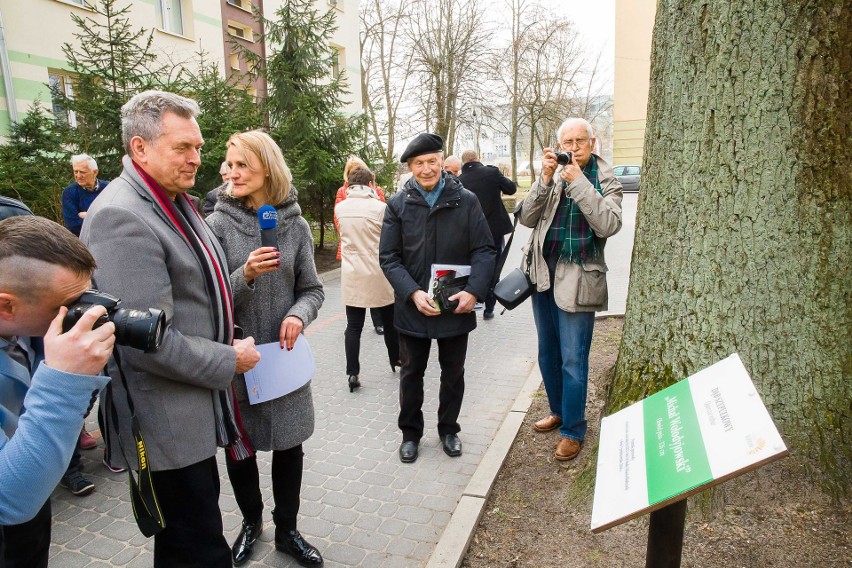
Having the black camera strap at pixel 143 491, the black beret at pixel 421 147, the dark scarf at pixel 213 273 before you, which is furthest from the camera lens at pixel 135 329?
the black beret at pixel 421 147

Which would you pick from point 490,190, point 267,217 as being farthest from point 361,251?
point 267,217

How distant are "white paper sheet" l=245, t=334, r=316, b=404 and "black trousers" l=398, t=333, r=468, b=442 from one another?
3.89ft

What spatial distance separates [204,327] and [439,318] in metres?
1.84

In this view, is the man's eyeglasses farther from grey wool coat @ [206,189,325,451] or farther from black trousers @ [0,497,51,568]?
black trousers @ [0,497,51,568]

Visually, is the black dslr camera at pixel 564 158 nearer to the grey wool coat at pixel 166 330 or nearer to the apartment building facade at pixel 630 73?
the grey wool coat at pixel 166 330

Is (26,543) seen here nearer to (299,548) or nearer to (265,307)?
(265,307)

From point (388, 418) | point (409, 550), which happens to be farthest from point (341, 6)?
point (409, 550)

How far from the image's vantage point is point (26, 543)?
5.56ft

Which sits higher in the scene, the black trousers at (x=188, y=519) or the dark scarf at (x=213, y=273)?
the dark scarf at (x=213, y=273)

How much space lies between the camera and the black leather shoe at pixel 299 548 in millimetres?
2918

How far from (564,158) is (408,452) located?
2.11 metres

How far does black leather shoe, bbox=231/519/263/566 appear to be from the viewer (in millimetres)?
2955

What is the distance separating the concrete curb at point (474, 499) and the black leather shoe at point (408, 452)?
0.47 meters

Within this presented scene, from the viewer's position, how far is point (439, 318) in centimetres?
381
